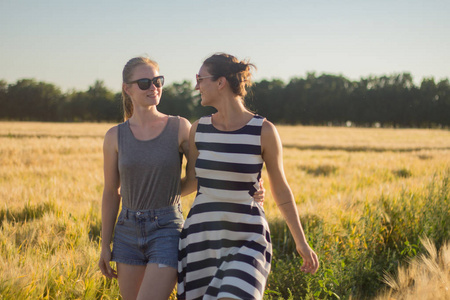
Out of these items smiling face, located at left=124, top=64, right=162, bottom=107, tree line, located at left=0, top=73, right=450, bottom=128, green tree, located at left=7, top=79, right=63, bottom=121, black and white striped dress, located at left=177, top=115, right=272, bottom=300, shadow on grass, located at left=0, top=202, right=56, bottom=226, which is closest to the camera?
black and white striped dress, located at left=177, top=115, right=272, bottom=300

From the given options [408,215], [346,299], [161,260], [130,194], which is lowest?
[346,299]

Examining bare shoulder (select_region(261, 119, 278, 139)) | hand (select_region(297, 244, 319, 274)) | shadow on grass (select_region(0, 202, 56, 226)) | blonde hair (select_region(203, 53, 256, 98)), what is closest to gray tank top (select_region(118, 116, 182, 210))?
blonde hair (select_region(203, 53, 256, 98))

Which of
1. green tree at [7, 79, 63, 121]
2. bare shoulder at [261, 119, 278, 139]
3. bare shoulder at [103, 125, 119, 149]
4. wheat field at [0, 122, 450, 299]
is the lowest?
wheat field at [0, 122, 450, 299]

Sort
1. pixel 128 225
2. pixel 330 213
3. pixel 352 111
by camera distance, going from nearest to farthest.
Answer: pixel 128 225 < pixel 330 213 < pixel 352 111

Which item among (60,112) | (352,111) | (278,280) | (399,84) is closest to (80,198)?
(278,280)

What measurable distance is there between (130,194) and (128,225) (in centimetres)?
17

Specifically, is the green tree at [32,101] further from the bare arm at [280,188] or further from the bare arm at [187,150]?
the bare arm at [280,188]

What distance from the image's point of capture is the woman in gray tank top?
2107 mm

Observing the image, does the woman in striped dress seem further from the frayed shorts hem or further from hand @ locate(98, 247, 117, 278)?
hand @ locate(98, 247, 117, 278)

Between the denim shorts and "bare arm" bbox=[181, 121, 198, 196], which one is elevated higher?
"bare arm" bbox=[181, 121, 198, 196]

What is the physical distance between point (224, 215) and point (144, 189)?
519 millimetres

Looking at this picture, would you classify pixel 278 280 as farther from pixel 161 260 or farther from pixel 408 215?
pixel 408 215

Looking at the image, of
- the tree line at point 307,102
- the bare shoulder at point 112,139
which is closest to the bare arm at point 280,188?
the bare shoulder at point 112,139

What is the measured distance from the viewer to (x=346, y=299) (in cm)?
320
